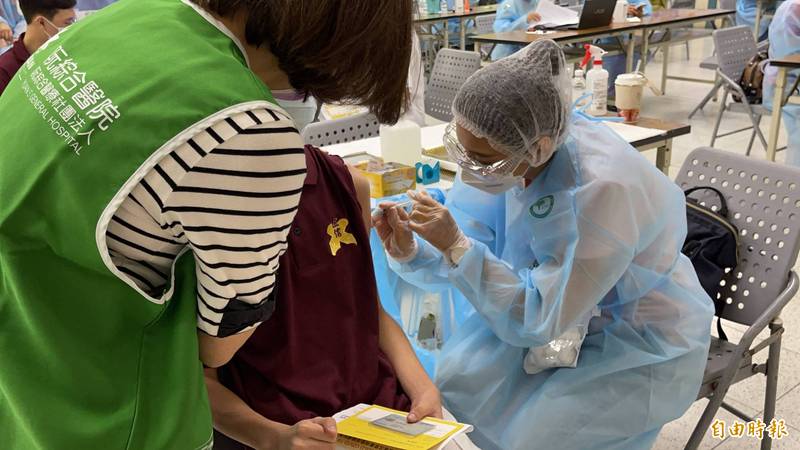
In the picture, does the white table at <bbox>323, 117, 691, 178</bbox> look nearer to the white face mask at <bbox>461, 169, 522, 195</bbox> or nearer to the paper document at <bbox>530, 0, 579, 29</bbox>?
the white face mask at <bbox>461, 169, 522, 195</bbox>

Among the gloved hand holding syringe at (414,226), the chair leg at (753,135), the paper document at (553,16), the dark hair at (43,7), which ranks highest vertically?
the dark hair at (43,7)

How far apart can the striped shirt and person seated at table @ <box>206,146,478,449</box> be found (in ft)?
1.36

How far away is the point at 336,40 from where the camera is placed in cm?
73

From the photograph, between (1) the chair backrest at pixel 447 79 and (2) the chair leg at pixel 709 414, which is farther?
(1) the chair backrest at pixel 447 79

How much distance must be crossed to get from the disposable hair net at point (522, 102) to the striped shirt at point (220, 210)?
→ 0.77 metres

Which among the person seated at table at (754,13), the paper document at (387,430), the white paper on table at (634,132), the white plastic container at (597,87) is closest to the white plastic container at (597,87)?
the white plastic container at (597,87)

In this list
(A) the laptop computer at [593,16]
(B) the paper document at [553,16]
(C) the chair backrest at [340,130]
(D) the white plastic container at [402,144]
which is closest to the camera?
(D) the white plastic container at [402,144]

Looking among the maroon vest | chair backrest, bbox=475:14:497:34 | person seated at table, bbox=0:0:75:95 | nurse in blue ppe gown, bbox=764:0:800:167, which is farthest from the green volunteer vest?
chair backrest, bbox=475:14:497:34

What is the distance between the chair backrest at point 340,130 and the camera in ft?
8.88

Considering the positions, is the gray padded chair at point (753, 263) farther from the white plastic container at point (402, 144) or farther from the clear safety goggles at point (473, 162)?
the white plastic container at point (402, 144)

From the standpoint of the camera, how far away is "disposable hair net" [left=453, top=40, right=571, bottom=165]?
4.54 ft

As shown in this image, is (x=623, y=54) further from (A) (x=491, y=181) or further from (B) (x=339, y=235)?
(B) (x=339, y=235)

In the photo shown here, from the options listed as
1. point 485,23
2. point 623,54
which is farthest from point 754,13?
point 485,23

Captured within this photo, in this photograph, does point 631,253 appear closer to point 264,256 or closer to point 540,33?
point 264,256
